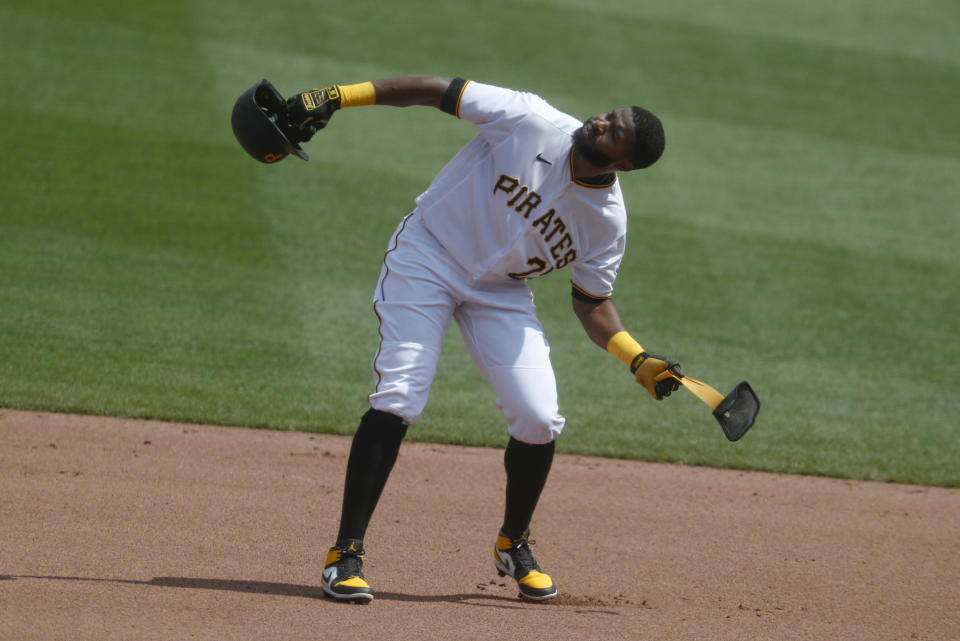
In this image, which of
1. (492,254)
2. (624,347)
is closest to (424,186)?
(624,347)

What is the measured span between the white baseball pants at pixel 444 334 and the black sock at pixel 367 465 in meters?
0.07

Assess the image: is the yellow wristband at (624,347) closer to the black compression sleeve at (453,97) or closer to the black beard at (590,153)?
the black beard at (590,153)

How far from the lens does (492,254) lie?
168 inches

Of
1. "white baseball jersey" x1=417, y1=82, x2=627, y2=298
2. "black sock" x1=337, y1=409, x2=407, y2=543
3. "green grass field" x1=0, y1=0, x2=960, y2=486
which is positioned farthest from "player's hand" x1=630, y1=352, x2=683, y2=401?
"green grass field" x1=0, y1=0, x2=960, y2=486

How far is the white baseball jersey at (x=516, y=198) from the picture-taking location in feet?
13.7

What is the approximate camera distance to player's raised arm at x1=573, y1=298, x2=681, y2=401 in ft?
14.4

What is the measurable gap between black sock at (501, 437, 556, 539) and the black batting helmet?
1505 millimetres

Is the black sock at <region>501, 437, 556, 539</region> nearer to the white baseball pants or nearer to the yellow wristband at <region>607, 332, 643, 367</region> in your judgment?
the white baseball pants

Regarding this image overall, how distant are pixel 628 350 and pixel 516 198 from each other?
0.84 meters

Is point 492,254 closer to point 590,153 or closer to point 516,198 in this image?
point 516,198

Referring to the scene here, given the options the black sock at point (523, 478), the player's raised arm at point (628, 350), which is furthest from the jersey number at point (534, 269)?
the black sock at point (523, 478)

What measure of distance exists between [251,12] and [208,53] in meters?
2.15

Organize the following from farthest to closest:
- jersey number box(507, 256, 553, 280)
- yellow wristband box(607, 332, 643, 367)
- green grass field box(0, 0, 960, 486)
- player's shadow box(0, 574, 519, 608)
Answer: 1. green grass field box(0, 0, 960, 486)
2. yellow wristband box(607, 332, 643, 367)
3. jersey number box(507, 256, 553, 280)
4. player's shadow box(0, 574, 519, 608)

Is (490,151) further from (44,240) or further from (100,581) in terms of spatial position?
(44,240)
